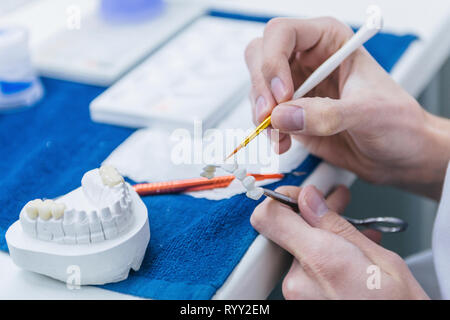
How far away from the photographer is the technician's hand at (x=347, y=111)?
1.82 ft

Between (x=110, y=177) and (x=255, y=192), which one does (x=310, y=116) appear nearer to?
(x=255, y=192)

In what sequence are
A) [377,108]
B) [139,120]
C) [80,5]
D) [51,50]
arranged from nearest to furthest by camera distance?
[377,108]
[139,120]
[51,50]
[80,5]

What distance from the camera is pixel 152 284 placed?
0.49 meters

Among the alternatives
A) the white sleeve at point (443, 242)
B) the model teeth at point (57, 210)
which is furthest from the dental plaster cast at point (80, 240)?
the white sleeve at point (443, 242)

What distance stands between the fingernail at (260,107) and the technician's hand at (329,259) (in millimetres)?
105

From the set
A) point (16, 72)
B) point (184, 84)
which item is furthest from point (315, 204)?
point (16, 72)

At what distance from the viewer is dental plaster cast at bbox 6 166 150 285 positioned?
468mm

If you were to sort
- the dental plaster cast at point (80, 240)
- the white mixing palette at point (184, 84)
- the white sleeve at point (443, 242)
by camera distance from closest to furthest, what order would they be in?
the dental plaster cast at point (80, 240) → the white sleeve at point (443, 242) → the white mixing palette at point (184, 84)

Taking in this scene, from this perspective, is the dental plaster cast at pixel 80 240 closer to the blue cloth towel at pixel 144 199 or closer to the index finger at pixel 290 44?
the blue cloth towel at pixel 144 199

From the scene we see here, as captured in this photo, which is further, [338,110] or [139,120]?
[139,120]

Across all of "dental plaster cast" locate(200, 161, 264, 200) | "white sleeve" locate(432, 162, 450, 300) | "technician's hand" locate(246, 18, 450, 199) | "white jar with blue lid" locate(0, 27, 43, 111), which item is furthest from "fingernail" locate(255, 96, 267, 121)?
"white jar with blue lid" locate(0, 27, 43, 111)

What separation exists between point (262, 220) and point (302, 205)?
5cm

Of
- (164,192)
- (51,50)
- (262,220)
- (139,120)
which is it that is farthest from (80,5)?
(262,220)

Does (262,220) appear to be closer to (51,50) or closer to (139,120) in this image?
(139,120)
